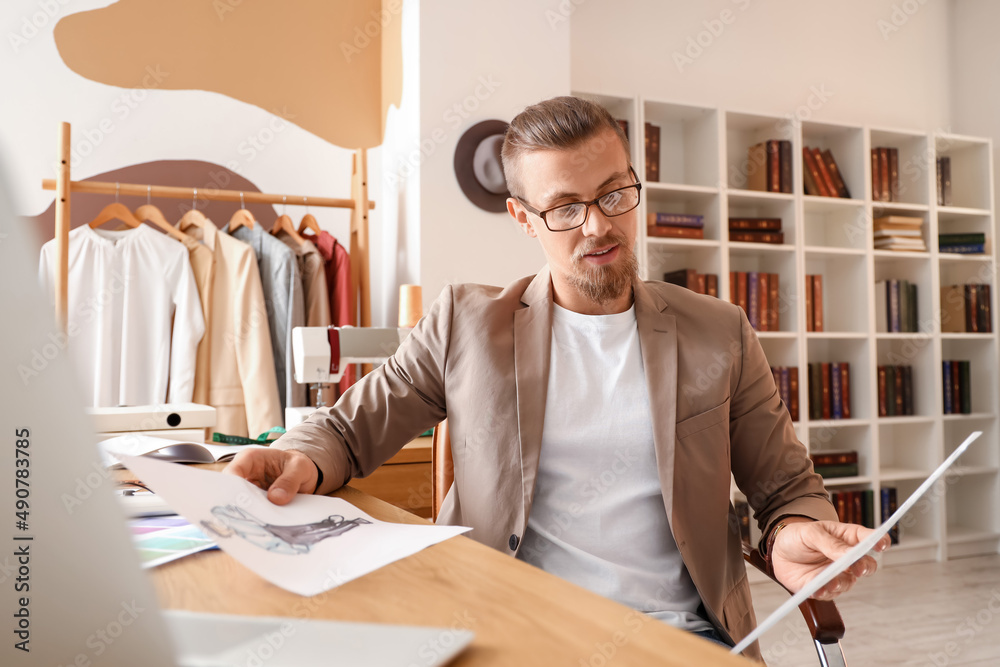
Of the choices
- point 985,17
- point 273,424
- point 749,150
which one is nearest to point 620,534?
point 273,424

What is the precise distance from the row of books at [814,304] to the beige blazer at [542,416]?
2780mm

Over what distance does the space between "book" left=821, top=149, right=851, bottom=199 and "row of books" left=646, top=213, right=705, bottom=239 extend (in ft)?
2.89

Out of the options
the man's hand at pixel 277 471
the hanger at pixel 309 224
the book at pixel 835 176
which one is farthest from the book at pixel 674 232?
the man's hand at pixel 277 471

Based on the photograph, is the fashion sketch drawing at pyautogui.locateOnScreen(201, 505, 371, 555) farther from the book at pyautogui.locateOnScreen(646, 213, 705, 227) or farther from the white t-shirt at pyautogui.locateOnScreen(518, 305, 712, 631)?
the book at pyautogui.locateOnScreen(646, 213, 705, 227)

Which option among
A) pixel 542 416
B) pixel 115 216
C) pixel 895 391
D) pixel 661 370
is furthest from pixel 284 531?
pixel 895 391

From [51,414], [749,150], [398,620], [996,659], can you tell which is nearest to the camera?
[51,414]

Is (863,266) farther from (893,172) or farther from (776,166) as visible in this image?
(776,166)

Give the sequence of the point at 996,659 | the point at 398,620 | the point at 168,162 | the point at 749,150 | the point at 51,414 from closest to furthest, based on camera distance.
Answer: the point at 51,414 < the point at 398,620 < the point at 996,659 < the point at 168,162 < the point at 749,150

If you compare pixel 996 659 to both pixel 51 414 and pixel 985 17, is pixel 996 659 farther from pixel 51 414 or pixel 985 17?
pixel 985 17

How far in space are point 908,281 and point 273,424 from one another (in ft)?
11.3

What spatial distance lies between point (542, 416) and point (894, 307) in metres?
3.48

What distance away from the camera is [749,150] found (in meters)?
3.92

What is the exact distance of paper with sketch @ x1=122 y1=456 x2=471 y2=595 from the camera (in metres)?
0.61

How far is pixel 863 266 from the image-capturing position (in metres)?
3.91
